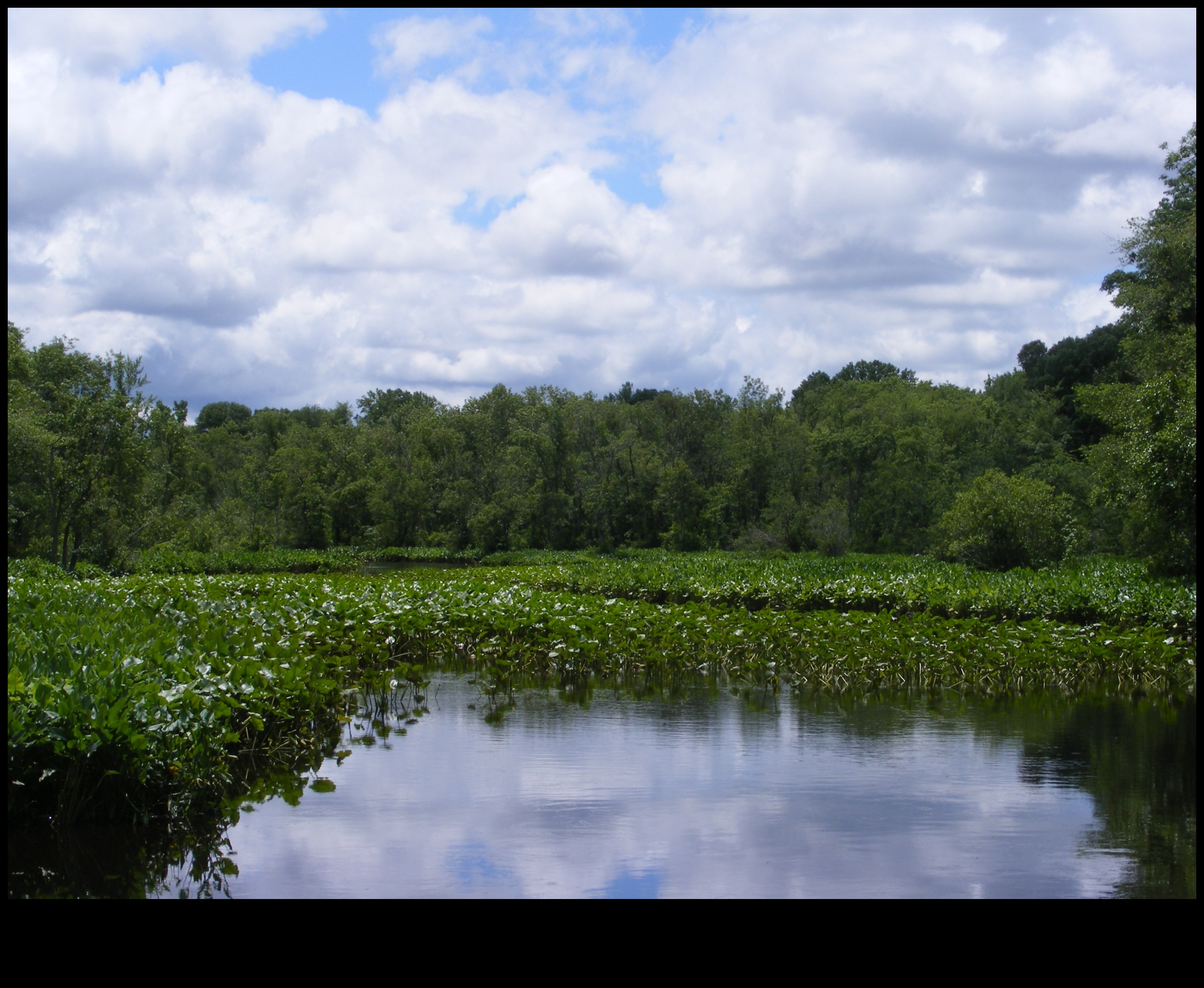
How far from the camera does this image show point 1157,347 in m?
21.7

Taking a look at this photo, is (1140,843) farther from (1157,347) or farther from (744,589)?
(1157,347)

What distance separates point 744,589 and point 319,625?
35.0ft

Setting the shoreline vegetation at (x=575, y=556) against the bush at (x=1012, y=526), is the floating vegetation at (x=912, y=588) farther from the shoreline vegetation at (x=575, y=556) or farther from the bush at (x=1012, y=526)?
the bush at (x=1012, y=526)

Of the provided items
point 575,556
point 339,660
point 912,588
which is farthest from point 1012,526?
point 339,660

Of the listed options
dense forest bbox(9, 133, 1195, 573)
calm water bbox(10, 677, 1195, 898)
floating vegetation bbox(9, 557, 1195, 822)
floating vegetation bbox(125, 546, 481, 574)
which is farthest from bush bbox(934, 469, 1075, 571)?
floating vegetation bbox(125, 546, 481, 574)

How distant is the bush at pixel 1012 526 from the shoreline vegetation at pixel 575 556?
73mm

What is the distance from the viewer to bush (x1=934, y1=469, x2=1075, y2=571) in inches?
987

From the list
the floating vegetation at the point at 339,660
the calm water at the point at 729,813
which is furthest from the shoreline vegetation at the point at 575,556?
the calm water at the point at 729,813

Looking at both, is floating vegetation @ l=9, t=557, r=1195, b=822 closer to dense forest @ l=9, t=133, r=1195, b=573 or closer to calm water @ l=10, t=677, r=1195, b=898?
calm water @ l=10, t=677, r=1195, b=898

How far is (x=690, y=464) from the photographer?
47.2 meters

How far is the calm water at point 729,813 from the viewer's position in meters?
5.03

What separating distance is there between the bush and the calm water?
16.9 m

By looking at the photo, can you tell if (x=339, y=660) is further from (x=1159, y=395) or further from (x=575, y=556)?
(x=575, y=556)
